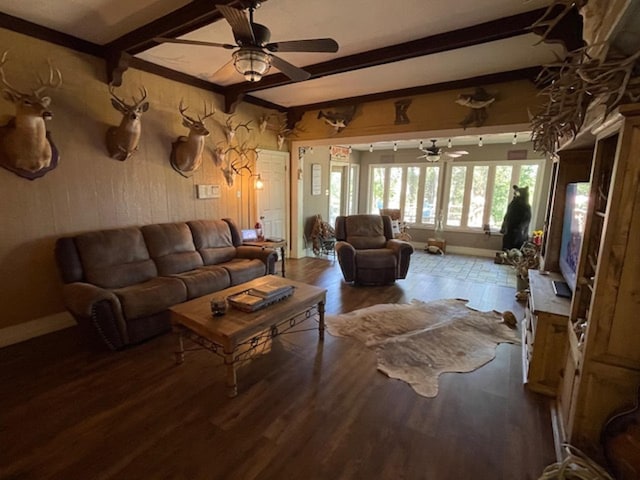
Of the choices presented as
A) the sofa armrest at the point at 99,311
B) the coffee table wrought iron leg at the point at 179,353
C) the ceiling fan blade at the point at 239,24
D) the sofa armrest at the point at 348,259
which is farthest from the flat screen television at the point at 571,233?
the sofa armrest at the point at 99,311

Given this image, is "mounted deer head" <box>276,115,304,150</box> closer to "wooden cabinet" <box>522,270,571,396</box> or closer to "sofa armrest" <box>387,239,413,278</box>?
"sofa armrest" <box>387,239,413,278</box>

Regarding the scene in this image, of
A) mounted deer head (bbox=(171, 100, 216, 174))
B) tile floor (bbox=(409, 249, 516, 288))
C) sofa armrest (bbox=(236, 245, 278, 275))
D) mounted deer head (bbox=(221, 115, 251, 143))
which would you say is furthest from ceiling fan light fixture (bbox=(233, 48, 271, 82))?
tile floor (bbox=(409, 249, 516, 288))

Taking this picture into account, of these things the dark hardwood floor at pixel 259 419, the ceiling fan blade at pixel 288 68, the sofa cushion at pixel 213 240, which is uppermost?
the ceiling fan blade at pixel 288 68

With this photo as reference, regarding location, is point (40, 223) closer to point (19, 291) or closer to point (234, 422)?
point (19, 291)

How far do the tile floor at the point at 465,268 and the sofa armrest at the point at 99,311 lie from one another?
4.44 meters

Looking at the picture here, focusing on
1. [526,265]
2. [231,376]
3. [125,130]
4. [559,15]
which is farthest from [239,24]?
[526,265]

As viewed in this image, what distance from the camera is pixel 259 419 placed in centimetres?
196

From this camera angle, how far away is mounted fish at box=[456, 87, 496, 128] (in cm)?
387

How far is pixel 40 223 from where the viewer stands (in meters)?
2.94

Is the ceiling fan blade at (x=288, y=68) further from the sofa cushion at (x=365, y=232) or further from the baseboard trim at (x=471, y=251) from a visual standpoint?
the baseboard trim at (x=471, y=251)

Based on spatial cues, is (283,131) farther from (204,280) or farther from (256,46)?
(256,46)

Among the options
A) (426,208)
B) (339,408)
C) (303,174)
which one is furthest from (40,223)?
(426,208)

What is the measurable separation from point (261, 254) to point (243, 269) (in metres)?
0.42

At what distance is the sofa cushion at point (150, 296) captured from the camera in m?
2.69
